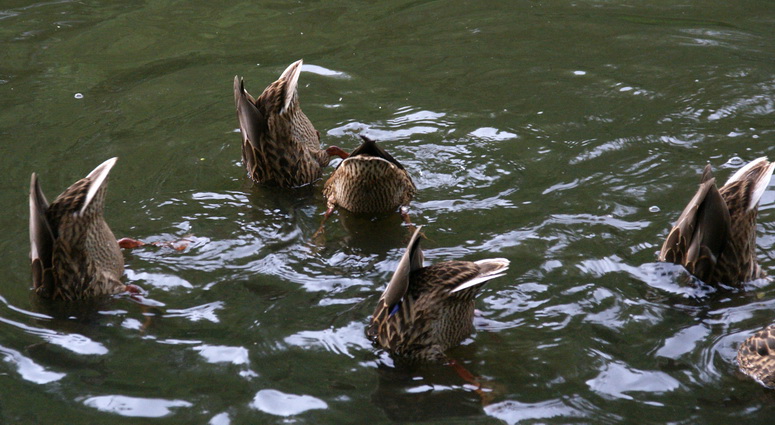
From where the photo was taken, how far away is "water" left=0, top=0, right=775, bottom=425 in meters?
4.78

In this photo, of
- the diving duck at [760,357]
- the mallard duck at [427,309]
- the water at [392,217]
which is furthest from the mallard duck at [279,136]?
the diving duck at [760,357]

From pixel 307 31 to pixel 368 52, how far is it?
42.0 inches

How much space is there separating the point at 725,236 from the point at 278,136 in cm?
371

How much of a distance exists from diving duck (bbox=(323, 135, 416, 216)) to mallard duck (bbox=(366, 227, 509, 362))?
4.89 feet

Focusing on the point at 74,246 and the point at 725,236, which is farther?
the point at 74,246

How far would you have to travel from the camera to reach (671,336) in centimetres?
509

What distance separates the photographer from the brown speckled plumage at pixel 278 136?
283 inches

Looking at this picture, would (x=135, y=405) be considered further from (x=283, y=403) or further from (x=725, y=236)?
(x=725, y=236)

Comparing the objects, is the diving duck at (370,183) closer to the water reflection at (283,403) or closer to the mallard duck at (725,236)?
the mallard duck at (725,236)

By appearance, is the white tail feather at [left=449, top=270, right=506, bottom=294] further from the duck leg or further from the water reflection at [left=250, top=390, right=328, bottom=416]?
the duck leg

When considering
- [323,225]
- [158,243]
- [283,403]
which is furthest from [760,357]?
[158,243]

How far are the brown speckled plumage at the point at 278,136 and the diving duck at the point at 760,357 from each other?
397 centimetres

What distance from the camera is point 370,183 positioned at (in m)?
6.70

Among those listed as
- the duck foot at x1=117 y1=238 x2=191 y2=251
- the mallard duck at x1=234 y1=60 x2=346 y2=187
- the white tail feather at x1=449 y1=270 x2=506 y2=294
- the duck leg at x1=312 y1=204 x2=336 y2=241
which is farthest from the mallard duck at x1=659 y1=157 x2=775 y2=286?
the duck foot at x1=117 y1=238 x2=191 y2=251
